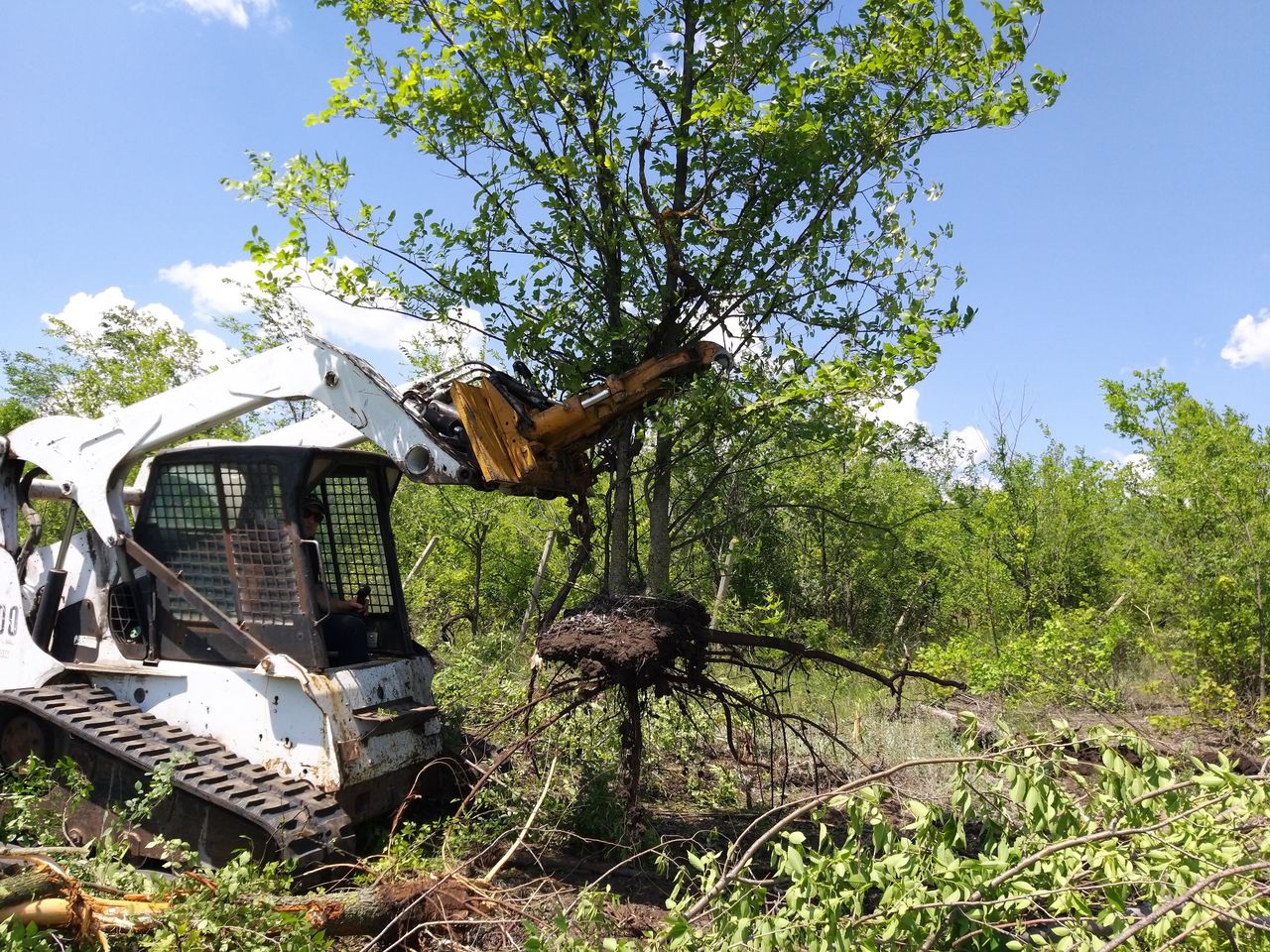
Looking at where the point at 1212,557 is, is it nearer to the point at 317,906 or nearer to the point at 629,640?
the point at 629,640

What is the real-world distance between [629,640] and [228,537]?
2798mm

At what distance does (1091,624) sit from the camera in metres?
10.8

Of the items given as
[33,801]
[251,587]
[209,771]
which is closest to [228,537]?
[251,587]

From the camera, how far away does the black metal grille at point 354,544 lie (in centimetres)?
649

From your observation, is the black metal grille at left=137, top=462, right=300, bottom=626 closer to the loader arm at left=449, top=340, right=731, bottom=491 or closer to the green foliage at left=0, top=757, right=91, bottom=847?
the green foliage at left=0, top=757, right=91, bottom=847

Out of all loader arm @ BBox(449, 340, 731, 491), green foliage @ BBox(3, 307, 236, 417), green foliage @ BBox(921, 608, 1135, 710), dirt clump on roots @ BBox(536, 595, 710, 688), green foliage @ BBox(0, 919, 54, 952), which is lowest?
green foliage @ BBox(921, 608, 1135, 710)

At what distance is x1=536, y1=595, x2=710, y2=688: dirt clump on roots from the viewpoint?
488cm

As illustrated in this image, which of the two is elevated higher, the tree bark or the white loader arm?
the white loader arm

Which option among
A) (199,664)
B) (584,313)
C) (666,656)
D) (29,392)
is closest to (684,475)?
(584,313)

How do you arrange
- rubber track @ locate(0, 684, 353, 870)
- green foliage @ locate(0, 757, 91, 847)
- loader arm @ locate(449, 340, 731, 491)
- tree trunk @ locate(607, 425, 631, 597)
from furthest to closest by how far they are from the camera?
tree trunk @ locate(607, 425, 631, 597) → loader arm @ locate(449, 340, 731, 491) → rubber track @ locate(0, 684, 353, 870) → green foliage @ locate(0, 757, 91, 847)

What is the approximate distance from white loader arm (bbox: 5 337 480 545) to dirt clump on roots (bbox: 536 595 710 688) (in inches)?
41.0

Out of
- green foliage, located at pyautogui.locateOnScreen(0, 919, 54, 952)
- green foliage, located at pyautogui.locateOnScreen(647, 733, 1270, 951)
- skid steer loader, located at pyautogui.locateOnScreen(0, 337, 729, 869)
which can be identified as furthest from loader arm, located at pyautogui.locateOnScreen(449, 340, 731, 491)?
green foliage, located at pyautogui.locateOnScreen(0, 919, 54, 952)

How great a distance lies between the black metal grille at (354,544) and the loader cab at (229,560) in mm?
200

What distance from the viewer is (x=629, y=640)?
4875 millimetres
